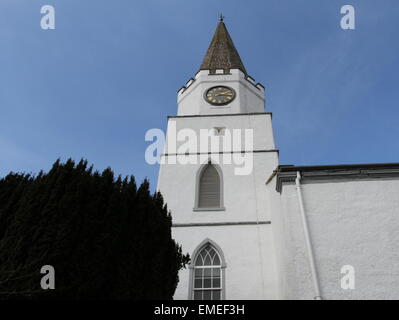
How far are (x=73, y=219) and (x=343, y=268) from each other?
275 inches

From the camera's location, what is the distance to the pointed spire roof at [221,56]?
24.1m

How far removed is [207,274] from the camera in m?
12.2

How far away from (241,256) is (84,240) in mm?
7661

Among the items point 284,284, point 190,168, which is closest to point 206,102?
point 190,168

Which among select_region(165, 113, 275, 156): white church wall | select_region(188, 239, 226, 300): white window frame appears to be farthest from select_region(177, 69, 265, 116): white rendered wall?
select_region(188, 239, 226, 300): white window frame

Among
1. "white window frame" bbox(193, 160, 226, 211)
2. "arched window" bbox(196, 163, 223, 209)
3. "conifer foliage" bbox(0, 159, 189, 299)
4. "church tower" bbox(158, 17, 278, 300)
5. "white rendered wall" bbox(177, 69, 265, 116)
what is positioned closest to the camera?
"conifer foliage" bbox(0, 159, 189, 299)

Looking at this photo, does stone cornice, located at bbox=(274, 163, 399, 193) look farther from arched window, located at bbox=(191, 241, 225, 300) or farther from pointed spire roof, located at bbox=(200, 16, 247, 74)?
pointed spire roof, located at bbox=(200, 16, 247, 74)

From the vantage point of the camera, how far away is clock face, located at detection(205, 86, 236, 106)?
784 inches

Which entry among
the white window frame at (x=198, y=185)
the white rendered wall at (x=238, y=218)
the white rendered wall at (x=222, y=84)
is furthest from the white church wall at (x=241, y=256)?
the white rendered wall at (x=222, y=84)

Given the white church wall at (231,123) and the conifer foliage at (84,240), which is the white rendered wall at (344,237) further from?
the white church wall at (231,123)

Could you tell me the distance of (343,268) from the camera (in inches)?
350

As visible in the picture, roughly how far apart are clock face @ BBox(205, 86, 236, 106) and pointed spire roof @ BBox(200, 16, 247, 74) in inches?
100

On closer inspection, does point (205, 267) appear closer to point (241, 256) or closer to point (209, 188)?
point (241, 256)
